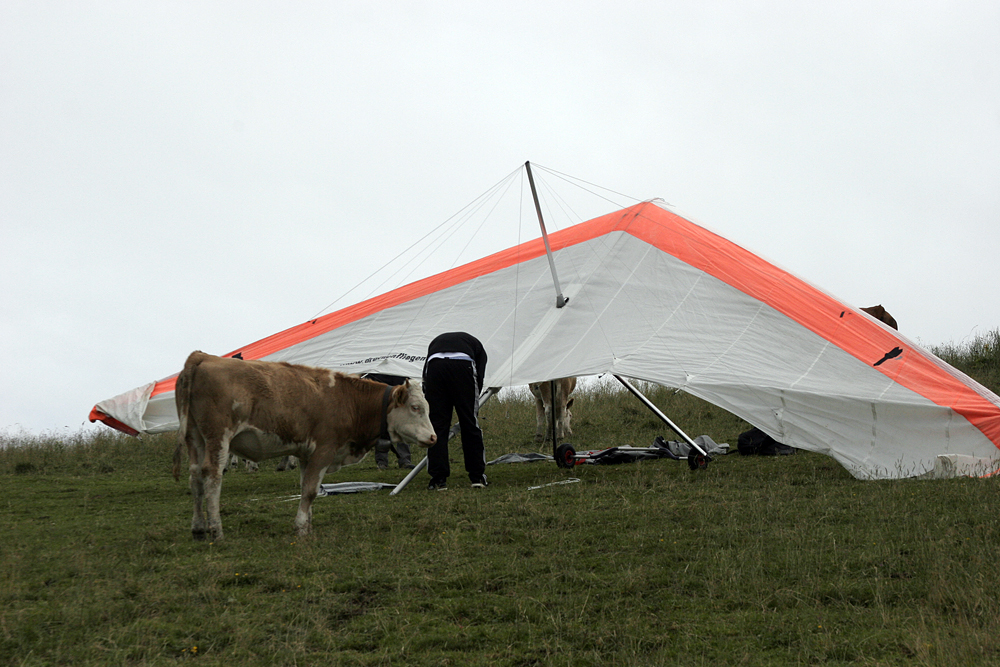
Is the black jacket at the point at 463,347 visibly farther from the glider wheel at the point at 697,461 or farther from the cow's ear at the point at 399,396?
the glider wheel at the point at 697,461

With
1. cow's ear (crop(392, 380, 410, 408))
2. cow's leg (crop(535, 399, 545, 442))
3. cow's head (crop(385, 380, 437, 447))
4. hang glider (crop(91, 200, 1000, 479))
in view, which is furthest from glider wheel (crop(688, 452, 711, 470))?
cow's leg (crop(535, 399, 545, 442))

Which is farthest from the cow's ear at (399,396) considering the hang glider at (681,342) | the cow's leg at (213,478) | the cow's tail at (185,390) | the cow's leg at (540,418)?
the cow's leg at (540,418)

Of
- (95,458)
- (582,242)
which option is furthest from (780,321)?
(95,458)

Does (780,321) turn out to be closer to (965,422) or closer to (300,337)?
(965,422)

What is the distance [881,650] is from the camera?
360 centimetres

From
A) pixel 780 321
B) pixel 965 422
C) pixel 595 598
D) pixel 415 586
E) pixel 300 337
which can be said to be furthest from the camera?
pixel 300 337

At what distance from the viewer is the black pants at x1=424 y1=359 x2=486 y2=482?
8.95m

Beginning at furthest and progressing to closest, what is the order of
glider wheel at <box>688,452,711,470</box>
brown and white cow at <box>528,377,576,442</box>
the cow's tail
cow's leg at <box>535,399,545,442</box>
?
cow's leg at <box>535,399,545,442</box> → brown and white cow at <box>528,377,576,442</box> → glider wheel at <box>688,452,711,470</box> → the cow's tail

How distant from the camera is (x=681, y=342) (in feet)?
31.0

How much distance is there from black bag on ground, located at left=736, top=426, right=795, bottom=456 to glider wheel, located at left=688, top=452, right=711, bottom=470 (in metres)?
2.30

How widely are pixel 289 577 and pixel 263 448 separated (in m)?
1.85

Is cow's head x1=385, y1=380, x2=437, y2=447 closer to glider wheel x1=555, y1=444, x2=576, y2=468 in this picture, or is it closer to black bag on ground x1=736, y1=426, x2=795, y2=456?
glider wheel x1=555, y1=444, x2=576, y2=468

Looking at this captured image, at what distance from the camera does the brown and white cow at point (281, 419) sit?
6328mm

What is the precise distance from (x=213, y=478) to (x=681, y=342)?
5349mm
